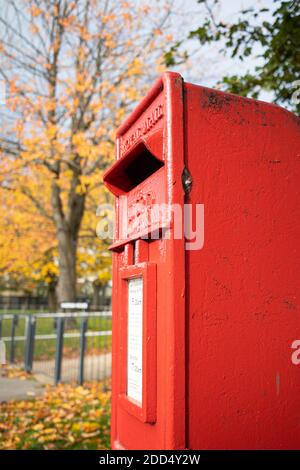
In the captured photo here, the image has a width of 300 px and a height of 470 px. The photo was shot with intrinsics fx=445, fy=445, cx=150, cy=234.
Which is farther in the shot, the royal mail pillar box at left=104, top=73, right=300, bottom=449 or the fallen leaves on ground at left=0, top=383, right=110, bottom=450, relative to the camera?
the fallen leaves on ground at left=0, top=383, right=110, bottom=450

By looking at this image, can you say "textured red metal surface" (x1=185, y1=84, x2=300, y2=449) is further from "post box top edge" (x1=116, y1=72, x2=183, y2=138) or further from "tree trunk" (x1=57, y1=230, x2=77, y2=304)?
"tree trunk" (x1=57, y1=230, x2=77, y2=304)

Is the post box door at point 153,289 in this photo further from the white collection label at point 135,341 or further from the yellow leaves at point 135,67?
the yellow leaves at point 135,67

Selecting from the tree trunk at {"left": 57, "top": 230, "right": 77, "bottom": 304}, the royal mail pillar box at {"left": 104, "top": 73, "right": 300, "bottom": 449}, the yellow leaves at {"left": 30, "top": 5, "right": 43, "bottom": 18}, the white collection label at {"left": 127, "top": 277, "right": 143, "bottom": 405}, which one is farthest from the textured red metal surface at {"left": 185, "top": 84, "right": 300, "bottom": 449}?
the tree trunk at {"left": 57, "top": 230, "right": 77, "bottom": 304}

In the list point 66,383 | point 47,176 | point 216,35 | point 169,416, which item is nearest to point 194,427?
point 169,416

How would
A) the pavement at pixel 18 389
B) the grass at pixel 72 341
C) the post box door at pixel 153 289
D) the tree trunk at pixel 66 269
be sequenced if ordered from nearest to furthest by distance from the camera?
the post box door at pixel 153 289 < the pavement at pixel 18 389 < the grass at pixel 72 341 < the tree trunk at pixel 66 269

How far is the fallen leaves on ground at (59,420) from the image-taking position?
4254mm

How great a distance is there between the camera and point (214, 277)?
1518 mm

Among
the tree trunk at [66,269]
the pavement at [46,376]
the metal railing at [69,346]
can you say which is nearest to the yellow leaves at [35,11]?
the tree trunk at [66,269]

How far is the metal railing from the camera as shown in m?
7.21

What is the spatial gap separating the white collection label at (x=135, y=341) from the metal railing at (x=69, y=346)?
5.39m

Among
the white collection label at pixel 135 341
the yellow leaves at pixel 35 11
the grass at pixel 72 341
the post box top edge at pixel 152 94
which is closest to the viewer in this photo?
the post box top edge at pixel 152 94

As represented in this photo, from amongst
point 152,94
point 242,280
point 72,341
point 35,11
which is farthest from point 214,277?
point 35,11

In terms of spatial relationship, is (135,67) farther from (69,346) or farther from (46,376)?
(46,376)

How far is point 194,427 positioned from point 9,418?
14.5 feet
